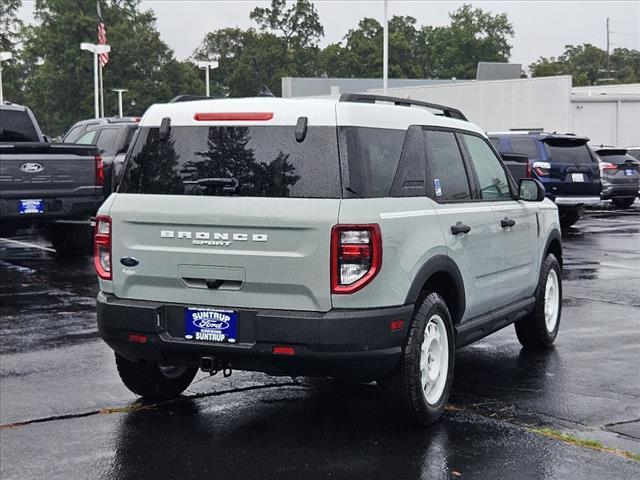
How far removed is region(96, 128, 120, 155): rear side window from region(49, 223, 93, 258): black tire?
2.59 meters

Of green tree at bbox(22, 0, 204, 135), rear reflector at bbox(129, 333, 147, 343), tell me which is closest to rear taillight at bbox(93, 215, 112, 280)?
rear reflector at bbox(129, 333, 147, 343)

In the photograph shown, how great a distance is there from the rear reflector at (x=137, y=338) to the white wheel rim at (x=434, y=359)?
1636 mm

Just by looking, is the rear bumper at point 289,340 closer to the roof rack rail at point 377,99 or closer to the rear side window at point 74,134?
the roof rack rail at point 377,99

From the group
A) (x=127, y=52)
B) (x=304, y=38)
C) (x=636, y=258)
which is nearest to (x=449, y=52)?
(x=304, y=38)

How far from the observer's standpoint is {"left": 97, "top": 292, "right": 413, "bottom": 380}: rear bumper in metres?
5.27

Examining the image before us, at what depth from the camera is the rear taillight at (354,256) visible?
5223mm

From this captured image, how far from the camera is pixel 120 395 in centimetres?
677

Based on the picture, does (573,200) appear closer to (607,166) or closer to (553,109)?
(607,166)

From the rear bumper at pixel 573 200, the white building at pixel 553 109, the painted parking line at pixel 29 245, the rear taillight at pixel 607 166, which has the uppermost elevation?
the white building at pixel 553 109

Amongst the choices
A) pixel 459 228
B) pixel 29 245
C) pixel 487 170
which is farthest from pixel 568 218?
pixel 459 228

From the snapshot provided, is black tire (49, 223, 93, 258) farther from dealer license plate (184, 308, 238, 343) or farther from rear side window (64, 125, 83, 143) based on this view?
dealer license plate (184, 308, 238, 343)

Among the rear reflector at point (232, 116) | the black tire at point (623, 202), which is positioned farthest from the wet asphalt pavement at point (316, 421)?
the black tire at point (623, 202)

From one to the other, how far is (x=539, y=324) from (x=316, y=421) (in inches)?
109

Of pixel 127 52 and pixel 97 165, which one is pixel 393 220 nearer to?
pixel 97 165
